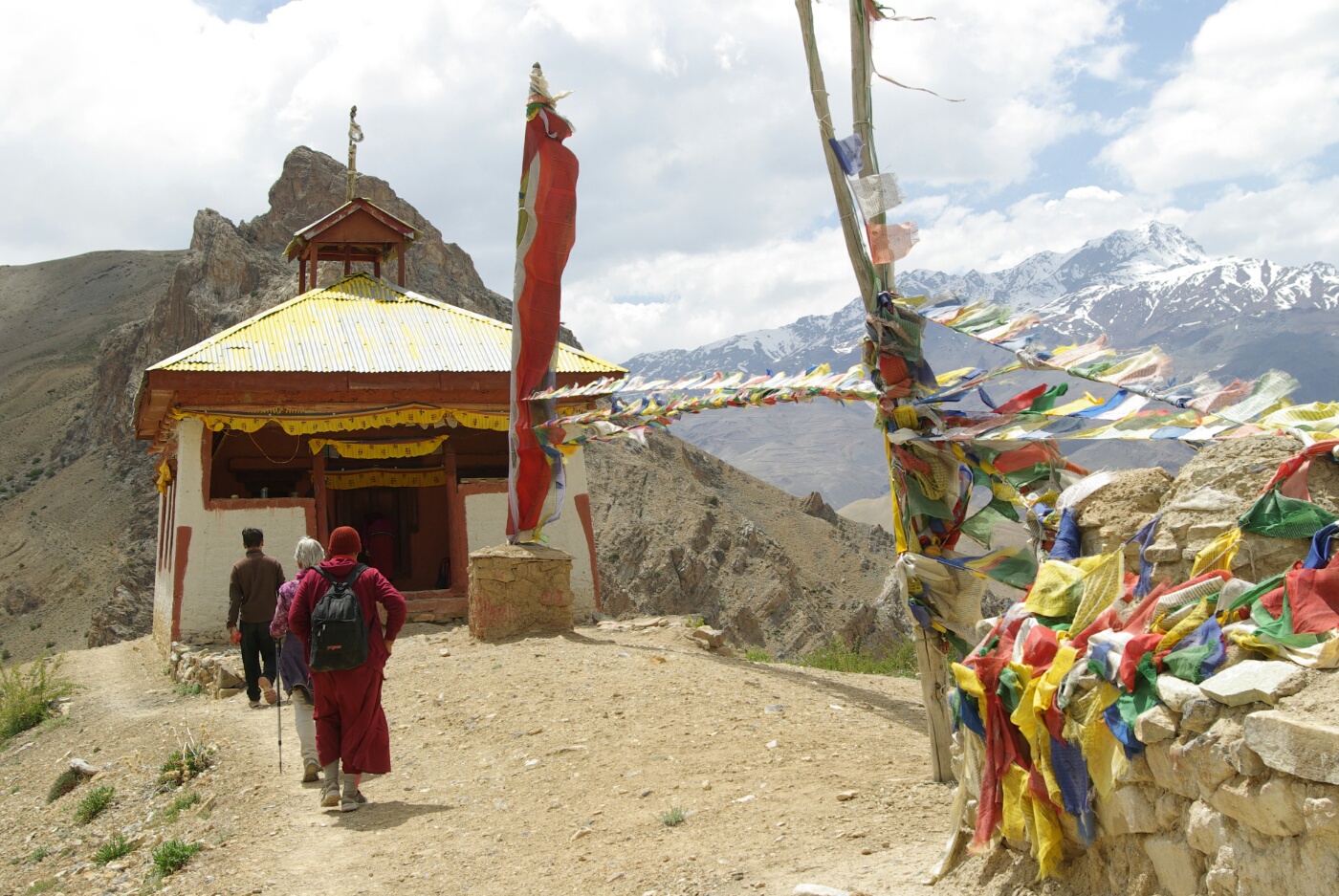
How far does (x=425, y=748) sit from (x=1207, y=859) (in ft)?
21.1

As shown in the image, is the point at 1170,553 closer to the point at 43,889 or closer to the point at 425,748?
the point at 425,748

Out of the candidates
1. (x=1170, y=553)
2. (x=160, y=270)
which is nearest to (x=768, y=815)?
(x=1170, y=553)

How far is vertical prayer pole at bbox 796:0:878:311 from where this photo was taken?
6.77 metres

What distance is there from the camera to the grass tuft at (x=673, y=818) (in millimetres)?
6098

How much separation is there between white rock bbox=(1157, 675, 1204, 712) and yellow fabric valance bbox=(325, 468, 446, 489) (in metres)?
16.7

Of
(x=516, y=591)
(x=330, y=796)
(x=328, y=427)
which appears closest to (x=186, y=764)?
(x=330, y=796)

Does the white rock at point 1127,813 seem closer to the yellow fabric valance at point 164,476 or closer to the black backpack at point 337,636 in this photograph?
the black backpack at point 337,636

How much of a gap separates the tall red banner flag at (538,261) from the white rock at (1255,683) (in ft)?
34.5

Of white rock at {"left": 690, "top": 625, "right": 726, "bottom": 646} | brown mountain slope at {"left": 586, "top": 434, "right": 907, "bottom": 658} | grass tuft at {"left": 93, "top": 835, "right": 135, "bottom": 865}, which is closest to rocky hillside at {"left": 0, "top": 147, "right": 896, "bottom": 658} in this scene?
brown mountain slope at {"left": 586, "top": 434, "right": 907, "bottom": 658}

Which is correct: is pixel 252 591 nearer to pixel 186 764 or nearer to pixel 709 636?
pixel 186 764

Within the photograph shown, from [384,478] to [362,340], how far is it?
3442 millimetres

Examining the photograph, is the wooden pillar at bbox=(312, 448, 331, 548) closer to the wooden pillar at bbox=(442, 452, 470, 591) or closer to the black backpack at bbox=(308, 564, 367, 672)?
the wooden pillar at bbox=(442, 452, 470, 591)

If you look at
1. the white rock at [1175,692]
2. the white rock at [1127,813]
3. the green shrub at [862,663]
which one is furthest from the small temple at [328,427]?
the white rock at [1175,692]

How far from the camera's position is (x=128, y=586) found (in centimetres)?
4575
